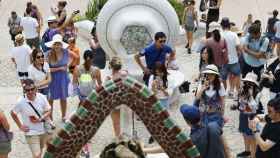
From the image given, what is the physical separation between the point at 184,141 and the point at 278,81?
17.3 feet

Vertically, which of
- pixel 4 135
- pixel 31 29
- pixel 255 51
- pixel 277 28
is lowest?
pixel 4 135

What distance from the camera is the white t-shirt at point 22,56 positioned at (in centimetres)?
1176

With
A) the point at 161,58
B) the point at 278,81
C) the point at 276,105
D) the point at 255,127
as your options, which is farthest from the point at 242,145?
the point at 276,105

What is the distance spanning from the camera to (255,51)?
1164 cm

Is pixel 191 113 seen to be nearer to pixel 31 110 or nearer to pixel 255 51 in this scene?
pixel 31 110

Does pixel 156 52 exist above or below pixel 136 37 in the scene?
below

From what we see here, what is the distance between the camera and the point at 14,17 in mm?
15609

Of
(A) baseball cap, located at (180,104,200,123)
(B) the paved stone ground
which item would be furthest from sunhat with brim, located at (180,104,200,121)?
(B) the paved stone ground

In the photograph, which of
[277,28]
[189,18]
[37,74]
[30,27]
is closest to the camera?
[37,74]

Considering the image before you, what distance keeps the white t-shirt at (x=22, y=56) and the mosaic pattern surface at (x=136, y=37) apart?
189 centimetres

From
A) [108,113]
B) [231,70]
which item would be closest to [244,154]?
[231,70]

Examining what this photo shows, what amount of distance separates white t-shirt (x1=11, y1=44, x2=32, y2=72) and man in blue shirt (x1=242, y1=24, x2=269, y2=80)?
373 cm

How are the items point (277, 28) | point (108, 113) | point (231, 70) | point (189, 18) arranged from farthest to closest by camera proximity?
point (189, 18), point (277, 28), point (231, 70), point (108, 113)

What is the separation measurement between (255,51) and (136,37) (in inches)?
92.4
